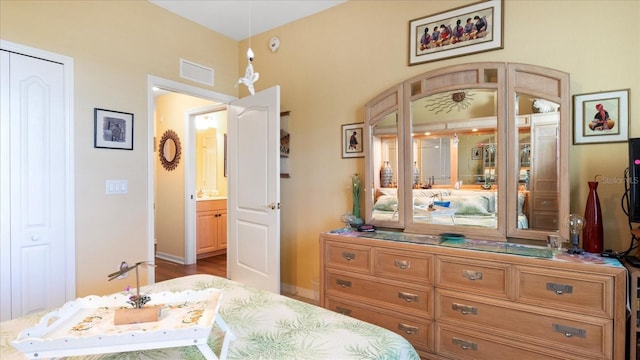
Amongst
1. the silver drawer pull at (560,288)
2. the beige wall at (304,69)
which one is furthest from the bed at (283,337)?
the beige wall at (304,69)

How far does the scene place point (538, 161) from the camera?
2094 millimetres

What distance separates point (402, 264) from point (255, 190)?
1.68 meters

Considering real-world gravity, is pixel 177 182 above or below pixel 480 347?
above

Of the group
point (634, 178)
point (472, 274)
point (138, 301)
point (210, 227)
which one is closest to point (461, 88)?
point (634, 178)

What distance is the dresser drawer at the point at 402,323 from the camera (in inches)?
82.0

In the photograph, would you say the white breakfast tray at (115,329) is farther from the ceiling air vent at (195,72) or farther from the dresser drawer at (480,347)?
the ceiling air vent at (195,72)

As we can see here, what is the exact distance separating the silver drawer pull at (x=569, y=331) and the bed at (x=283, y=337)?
1.01 m

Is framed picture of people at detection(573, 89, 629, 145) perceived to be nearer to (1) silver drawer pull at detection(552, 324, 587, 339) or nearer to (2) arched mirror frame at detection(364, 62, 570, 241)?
(2) arched mirror frame at detection(364, 62, 570, 241)

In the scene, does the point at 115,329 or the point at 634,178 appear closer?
the point at 115,329

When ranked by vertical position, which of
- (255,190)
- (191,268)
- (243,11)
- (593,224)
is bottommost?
(191,268)

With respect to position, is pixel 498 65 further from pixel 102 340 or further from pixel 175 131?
pixel 175 131

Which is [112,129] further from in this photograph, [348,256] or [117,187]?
[348,256]

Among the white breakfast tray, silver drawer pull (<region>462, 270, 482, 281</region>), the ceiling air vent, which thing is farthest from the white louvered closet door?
silver drawer pull (<region>462, 270, 482, 281</region>)

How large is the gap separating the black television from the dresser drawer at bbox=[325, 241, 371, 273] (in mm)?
1472
